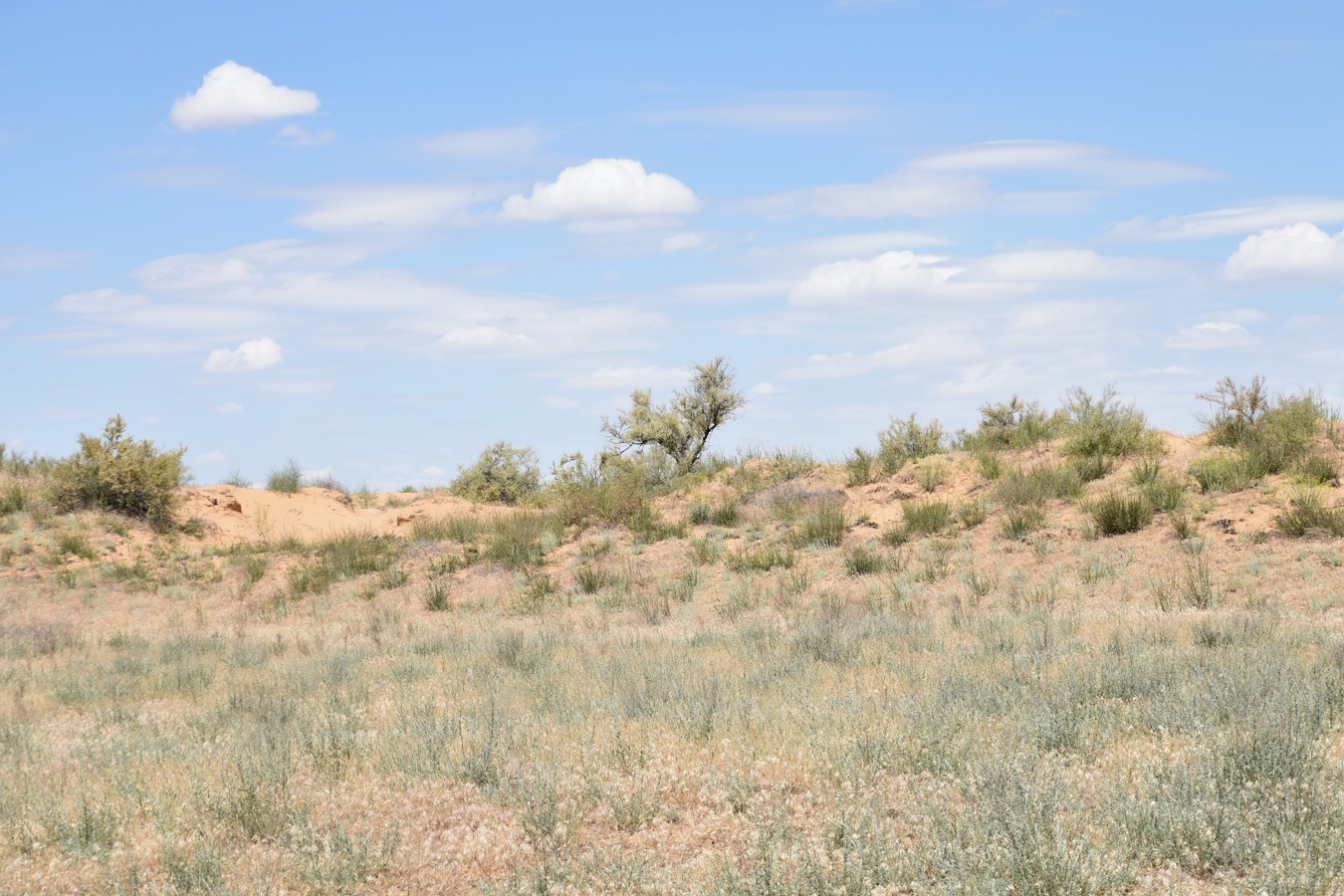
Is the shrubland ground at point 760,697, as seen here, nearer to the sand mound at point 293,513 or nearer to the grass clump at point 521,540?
the grass clump at point 521,540

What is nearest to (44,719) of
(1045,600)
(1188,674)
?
(1188,674)

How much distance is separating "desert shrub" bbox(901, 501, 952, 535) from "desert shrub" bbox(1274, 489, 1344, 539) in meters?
4.94

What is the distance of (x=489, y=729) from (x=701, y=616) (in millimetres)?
7922

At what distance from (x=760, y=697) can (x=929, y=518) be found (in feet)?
34.2

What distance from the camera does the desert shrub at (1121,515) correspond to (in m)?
16.0

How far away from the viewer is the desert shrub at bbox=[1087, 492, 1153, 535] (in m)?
16.0

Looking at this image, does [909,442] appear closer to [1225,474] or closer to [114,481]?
[1225,474]

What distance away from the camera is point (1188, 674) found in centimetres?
783

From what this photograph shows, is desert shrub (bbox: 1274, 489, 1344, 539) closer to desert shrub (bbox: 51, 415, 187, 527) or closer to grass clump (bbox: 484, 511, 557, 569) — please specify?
grass clump (bbox: 484, 511, 557, 569)

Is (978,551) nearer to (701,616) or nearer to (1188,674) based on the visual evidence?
(701,616)

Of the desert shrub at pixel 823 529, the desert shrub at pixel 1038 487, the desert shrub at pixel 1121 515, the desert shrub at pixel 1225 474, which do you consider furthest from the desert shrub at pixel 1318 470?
the desert shrub at pixel 823 529

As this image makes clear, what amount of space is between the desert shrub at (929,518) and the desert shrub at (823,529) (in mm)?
1165

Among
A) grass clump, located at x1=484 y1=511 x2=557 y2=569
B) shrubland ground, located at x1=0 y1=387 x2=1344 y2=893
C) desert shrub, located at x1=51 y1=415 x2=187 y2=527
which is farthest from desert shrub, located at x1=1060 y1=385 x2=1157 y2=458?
desert shrub, located at x1=51 y1=415 x2=187 y2=527

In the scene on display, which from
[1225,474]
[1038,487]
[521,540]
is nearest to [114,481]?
[521,540]
